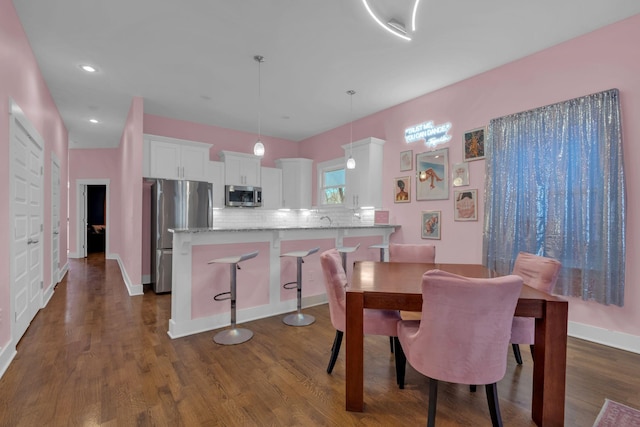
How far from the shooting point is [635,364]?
8.01 feet

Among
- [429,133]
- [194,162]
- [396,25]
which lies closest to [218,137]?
[194,162]

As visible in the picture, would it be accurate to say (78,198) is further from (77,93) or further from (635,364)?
(635,364)

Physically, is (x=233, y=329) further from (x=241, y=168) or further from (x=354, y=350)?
(x=241, y=168)

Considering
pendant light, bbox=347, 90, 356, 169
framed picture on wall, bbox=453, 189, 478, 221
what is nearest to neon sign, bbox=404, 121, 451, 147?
framed picture on wall, bbox=453, 189, 478, 221

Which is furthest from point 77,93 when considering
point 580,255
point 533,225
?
point 580,255

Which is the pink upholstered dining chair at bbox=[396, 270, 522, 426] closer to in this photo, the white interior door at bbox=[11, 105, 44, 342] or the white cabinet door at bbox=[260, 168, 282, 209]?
the white interior door at bbox=[11, 105, 44, 342]

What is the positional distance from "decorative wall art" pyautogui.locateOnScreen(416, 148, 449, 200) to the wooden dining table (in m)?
2.44

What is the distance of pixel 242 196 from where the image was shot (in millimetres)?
5793

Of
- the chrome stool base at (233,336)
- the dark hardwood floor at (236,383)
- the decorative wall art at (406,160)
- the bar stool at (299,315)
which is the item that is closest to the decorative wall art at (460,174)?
the decorative wall art at (406,160)

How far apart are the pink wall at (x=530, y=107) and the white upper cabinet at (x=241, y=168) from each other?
8.12 ft

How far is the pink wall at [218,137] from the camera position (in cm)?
540

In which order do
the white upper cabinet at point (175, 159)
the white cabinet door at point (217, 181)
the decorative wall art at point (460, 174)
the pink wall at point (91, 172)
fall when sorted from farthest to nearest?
the pink wall at point (91, 172), the white cabinet door at point (217, 181), the white upper cabinet at point (175, 159), the decorative wall art at point (460, 174)

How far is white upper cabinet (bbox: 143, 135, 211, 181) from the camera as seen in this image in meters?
4.85

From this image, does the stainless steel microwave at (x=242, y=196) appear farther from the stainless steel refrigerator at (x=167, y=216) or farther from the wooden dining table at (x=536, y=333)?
the wooden dining table at (x=536, y=333)
